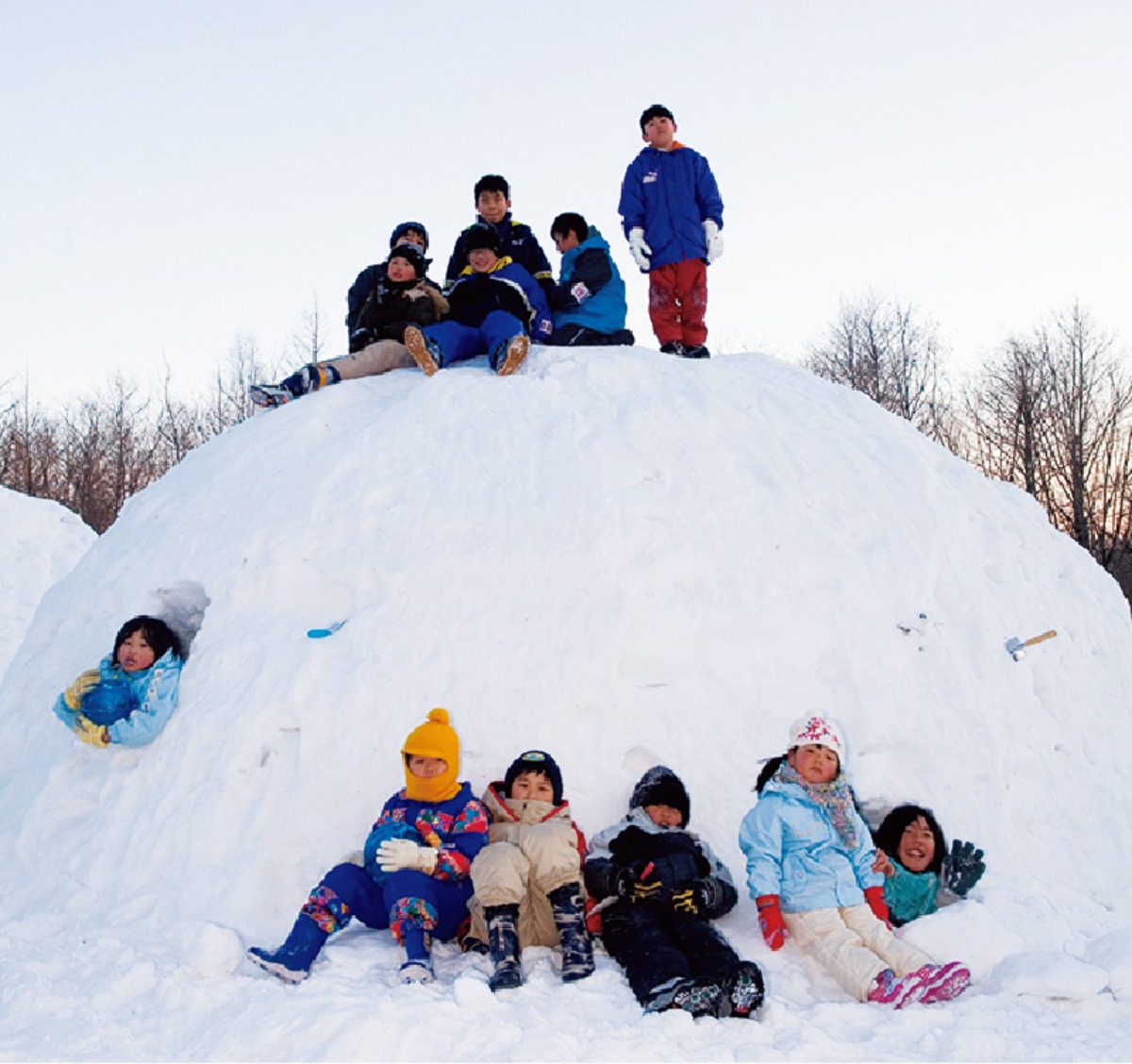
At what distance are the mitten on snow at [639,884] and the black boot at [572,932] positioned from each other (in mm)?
183

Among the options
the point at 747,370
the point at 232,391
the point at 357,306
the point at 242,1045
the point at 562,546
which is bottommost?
the point at 242,1045

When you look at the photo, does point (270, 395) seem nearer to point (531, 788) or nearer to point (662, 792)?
point (531, 788)

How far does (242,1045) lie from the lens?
2721 millimetres

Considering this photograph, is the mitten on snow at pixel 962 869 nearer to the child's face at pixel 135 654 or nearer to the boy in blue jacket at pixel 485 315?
the boy in blue jacket at pixel 485 315

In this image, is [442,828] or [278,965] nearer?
[278,965]

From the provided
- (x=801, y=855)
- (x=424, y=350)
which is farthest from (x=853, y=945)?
(x=424, y=350)

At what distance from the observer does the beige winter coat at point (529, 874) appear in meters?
3.27

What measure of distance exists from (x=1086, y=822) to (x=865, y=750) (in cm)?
119

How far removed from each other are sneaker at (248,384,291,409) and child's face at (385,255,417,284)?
1.01 m

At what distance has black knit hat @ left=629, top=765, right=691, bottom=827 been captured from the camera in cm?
382

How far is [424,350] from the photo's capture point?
18.7 feet

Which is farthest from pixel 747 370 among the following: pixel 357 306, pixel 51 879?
pixel 51 879

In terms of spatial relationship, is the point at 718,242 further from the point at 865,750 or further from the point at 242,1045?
the point at 242,1045

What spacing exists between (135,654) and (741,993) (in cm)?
311
